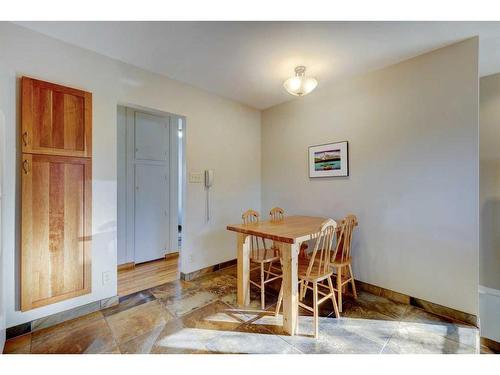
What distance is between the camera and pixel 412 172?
2.25 m

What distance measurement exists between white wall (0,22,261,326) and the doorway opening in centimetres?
31

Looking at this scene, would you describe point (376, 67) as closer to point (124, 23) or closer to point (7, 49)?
point (124, 23)

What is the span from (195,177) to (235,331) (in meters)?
1.81

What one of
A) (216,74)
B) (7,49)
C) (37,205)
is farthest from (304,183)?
(7,49)

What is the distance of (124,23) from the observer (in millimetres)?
1777

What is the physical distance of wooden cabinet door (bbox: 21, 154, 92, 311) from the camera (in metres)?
1.79

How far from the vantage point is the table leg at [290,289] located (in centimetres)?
182

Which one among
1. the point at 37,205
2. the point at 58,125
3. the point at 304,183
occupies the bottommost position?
the point at 37,205

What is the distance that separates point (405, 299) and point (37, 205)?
11.4 ft

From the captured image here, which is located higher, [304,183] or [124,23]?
[124,23]

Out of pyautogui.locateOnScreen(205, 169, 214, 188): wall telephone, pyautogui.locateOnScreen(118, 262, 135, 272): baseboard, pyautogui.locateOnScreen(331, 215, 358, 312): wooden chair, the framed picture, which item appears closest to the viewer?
pyautogui.locateOnScreen(331, 215, 358, 312): wooden chair

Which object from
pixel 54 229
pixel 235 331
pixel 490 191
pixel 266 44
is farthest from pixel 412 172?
pixel 54 229

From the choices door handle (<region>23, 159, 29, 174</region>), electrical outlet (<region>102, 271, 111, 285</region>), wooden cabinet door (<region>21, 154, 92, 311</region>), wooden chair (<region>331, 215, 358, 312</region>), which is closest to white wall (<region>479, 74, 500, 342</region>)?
wooden chair (<region>331, 215, 358, 312</region>)

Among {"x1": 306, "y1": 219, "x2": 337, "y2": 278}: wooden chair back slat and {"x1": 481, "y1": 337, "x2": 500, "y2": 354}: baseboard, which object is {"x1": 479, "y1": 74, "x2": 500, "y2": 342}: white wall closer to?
{"x1": 481, "y1": 337, "x2": 500, "y2": 354}: baseboard
